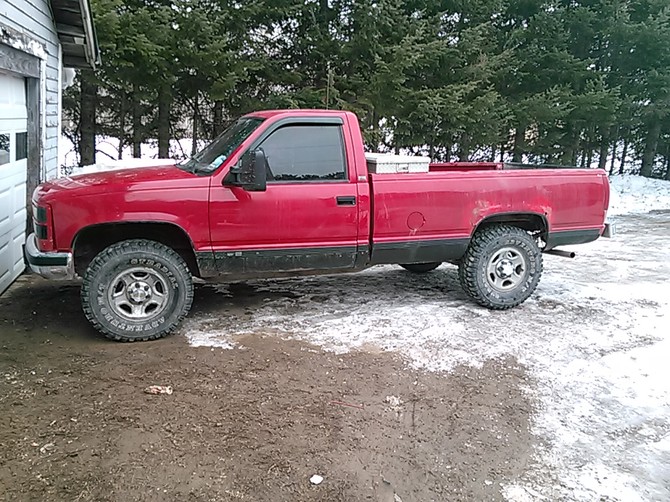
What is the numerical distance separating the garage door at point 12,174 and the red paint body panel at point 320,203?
147cm

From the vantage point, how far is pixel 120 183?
4.51 m

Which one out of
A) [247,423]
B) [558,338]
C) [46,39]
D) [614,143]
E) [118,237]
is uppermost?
[46,39]

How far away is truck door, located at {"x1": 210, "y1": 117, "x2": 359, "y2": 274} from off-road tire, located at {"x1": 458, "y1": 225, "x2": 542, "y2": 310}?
128cm

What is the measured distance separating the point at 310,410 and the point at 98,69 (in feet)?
31.5

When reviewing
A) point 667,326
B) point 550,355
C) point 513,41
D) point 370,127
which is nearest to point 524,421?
point 550,355

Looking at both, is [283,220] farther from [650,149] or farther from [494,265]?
[650,149]

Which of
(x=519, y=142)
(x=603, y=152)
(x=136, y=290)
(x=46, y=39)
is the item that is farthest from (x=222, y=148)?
(x=603, y=152)

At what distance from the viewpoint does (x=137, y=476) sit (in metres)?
2.79

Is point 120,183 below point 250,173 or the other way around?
below

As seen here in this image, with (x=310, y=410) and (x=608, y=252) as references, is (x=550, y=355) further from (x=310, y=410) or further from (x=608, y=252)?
(x=608, y=252)

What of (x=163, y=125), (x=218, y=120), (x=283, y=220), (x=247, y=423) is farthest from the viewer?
(x=218, y=120)

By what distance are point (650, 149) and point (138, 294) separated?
18.7 m

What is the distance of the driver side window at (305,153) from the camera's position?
482cm

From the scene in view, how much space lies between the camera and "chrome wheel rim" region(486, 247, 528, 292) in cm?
558
